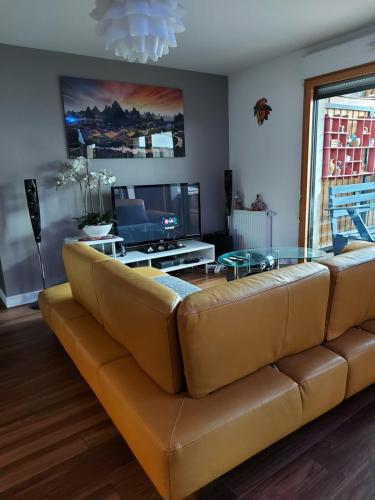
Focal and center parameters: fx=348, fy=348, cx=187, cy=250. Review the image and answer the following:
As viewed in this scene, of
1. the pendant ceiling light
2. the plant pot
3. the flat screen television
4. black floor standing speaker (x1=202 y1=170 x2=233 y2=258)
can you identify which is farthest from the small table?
the pendant ceiling light

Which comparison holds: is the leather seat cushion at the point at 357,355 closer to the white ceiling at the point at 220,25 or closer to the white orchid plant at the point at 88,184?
the white ceiling at the point at 220,25

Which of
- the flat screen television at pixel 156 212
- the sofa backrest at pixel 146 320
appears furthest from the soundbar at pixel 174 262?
the sofa backrest at pixel 146 320

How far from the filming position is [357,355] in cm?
163

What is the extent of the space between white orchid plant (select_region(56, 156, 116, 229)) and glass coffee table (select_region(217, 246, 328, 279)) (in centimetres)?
137

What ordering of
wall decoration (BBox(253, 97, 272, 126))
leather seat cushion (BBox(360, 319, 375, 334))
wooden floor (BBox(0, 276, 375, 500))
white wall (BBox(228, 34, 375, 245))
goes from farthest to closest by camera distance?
wall decoration (BBox(253, 97, 272, 126)) < white wall (BBox(228, 34, 375, 245)) < leather seat cushion (BBox(360, 319, 375, 334)) < wooden floor (BBox(0, 276, 375, 500))

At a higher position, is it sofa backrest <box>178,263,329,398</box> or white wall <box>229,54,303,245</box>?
white wall <box>229,54,303,245</box>

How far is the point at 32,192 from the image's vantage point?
10.4 ft

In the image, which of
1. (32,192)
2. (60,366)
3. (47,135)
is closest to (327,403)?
(60,366)

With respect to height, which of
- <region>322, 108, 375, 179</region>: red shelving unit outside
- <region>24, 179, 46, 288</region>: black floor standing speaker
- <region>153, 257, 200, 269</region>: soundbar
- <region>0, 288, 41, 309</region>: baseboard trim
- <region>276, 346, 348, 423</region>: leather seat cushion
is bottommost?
<region>0, 288, 41, 309</region>: baseboard trim

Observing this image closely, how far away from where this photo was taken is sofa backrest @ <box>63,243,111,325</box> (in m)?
1.91

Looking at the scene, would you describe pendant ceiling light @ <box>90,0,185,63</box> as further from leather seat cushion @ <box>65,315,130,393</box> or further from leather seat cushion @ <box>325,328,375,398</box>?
leather seat cushion @ <box>325,328,375,398</box>

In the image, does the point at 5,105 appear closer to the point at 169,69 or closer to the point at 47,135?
the point at 47,135

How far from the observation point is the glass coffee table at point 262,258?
291 centimetres

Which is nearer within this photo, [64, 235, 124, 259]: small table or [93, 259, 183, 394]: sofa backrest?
[93, 259, 183, 394]: sofa backrest
